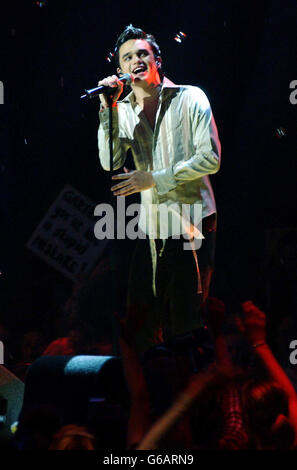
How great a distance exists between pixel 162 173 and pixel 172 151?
220 millimetres

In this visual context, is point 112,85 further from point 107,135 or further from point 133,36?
point 133,36

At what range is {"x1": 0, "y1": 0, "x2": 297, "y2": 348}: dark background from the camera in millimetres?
3668

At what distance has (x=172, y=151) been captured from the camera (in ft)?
10.3

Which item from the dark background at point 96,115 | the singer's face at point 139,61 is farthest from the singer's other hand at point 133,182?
the dark background at point 96,115

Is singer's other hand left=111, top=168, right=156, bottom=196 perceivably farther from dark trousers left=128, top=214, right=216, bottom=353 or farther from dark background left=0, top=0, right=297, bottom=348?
dark background left=0, top=0, right=297, bottom=348

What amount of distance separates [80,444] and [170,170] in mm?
1768

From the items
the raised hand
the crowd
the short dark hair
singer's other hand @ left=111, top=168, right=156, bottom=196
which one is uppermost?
the short dark hair

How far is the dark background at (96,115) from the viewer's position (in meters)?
3.67

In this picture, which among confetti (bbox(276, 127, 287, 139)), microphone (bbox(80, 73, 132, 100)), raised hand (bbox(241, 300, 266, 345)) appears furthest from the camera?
confetti (bbox(276, 127, 287, 139))

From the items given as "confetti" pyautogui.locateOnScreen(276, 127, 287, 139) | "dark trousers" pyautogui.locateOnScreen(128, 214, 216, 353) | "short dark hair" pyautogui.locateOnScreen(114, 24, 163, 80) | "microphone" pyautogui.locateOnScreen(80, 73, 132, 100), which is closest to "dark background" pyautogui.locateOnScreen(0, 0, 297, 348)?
"confetti" pyautogui.locateOnScreen(276, 127, 287, 139)

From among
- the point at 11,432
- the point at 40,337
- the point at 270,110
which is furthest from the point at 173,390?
the point at 270,110

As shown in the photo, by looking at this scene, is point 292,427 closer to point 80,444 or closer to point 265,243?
point 80,444

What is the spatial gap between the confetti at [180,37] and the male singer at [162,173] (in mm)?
358

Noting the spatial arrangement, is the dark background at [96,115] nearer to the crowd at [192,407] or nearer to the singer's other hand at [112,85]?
the singer's other hand at [112,85]
